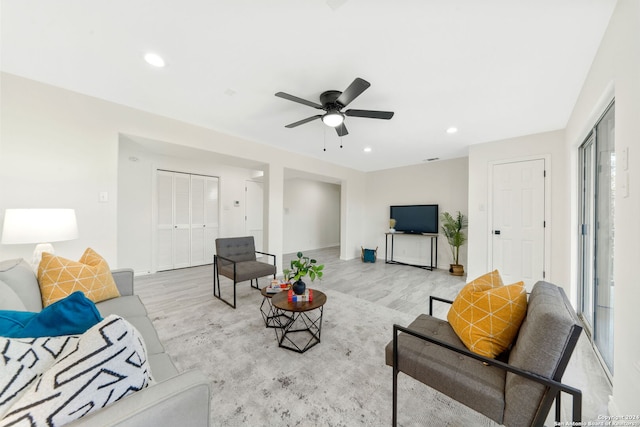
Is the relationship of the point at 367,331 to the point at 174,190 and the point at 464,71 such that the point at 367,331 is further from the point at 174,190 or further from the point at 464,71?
the point at 174,190

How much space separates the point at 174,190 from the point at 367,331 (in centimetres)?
452

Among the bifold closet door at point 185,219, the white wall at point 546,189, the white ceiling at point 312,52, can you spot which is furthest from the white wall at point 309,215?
the white wall at point 546,189

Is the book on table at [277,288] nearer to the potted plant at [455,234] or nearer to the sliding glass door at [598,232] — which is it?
the sliding glass door at [598,232]

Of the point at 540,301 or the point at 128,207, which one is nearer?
the point at 540,301

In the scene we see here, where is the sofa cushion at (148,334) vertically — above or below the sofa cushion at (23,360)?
below

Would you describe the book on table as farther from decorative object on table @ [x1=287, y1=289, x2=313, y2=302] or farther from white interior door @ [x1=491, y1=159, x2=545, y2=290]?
white interior door @ [x1=491, y1=159, x2=545, y2=290]

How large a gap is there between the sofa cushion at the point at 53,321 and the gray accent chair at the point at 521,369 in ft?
4.55

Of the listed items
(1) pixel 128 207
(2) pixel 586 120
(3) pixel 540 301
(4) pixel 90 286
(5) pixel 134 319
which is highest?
(2) pixel 586 120

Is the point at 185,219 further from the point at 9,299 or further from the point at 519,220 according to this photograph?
the point at 519,220

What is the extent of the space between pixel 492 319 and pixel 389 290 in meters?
2.46

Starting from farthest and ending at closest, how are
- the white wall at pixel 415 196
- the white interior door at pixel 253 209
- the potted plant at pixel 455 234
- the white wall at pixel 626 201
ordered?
the white interior door at pixel 253 209 < the white wall at pixel 415 196 < the potted plant at pixel 455 234 < the white wall at pixel 626 201

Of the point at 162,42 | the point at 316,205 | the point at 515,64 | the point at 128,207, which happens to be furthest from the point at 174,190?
the point at 515,64

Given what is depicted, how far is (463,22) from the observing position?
1534 mm

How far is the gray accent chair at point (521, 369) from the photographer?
36.1 inches
